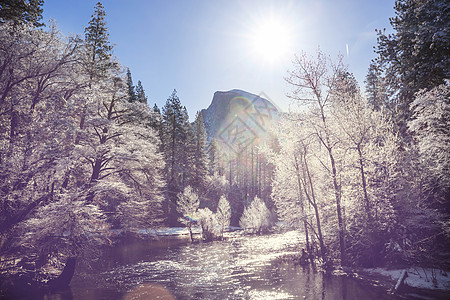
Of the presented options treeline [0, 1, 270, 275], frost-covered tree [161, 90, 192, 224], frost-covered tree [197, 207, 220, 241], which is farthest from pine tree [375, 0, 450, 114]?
frost-covered tree [161, 90, 192, 224]

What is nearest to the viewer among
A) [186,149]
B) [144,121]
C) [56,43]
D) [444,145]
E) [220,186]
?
[444,145]

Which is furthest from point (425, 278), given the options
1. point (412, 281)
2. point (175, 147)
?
point (175, 147)

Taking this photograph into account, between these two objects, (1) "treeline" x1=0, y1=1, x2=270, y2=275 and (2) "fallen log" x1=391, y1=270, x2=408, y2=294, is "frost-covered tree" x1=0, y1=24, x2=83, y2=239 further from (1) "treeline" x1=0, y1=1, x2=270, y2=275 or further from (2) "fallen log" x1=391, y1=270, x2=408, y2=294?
(2) "fallen log" x1=391, y1=270, x2=408, y2=294

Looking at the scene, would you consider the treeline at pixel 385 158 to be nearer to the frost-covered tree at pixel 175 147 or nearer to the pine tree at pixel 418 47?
the pine tree at pixel 418 47

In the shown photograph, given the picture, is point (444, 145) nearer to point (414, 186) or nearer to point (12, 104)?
point (414, 186)

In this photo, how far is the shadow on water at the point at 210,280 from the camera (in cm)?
1212

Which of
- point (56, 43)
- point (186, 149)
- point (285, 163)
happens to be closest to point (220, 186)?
point (186, 149)

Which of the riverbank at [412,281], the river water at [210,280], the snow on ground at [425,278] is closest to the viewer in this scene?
the riverbank at [412,281]

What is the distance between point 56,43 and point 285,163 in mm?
16585

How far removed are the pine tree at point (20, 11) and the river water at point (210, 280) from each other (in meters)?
13.6

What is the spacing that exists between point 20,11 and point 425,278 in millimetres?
23023

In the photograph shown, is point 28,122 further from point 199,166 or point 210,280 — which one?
point 199,166

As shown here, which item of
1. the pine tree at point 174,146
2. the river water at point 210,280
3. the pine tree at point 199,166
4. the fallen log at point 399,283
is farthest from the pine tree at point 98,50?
the pine tree at point 199,166

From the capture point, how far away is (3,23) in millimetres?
11250
